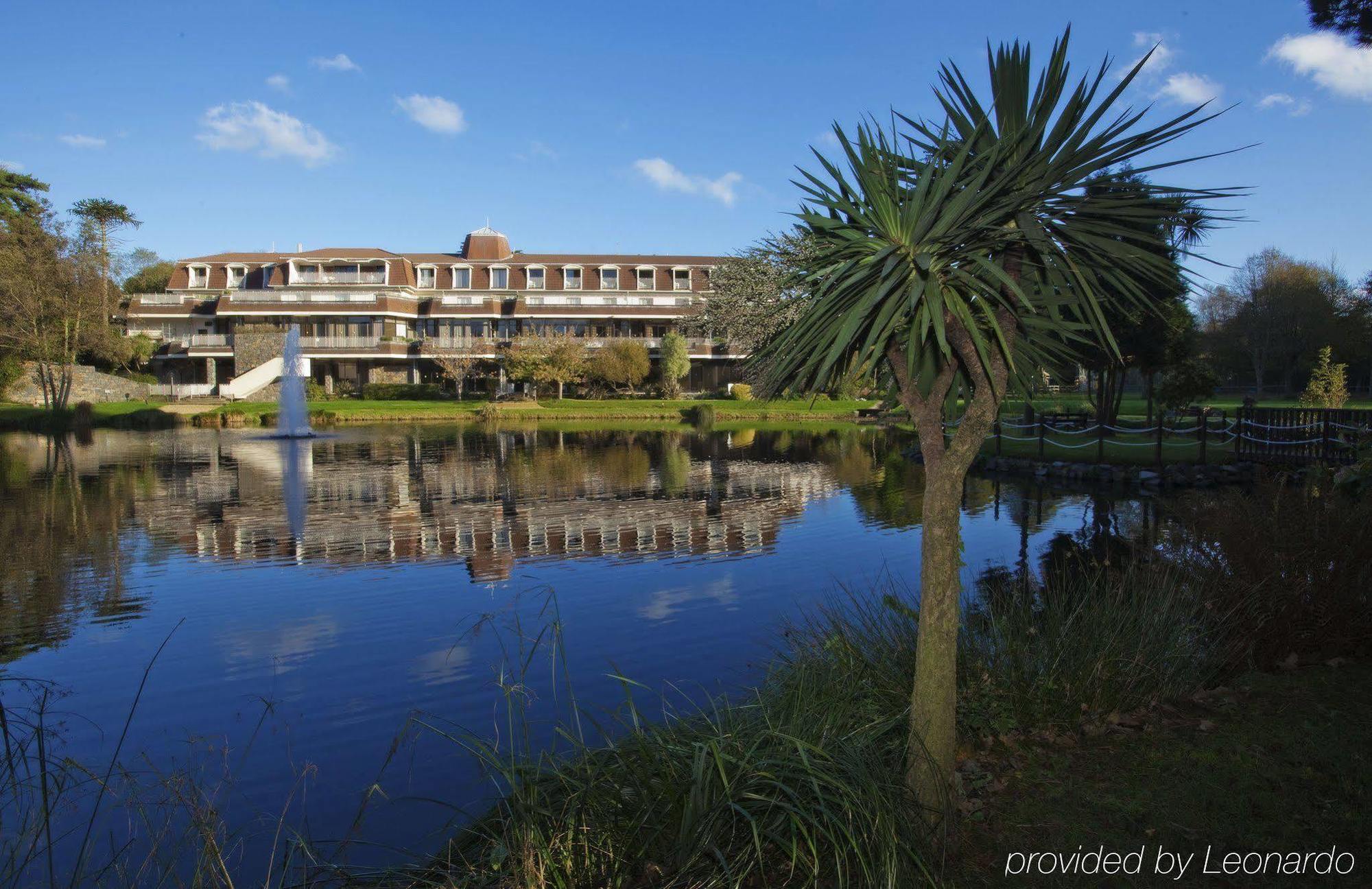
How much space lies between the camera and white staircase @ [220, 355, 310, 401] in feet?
176

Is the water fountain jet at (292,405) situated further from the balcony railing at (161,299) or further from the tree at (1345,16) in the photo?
the tree at (1345,16)

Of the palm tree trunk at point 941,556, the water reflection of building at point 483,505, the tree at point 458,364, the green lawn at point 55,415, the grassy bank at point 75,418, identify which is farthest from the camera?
the tree at point 458,364

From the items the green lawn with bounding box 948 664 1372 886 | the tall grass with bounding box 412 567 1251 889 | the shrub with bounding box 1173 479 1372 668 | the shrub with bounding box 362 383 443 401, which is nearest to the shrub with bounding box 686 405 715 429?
the shrub with bounding box 362 383 443 401

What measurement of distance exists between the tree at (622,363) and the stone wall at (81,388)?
2895 centimetres

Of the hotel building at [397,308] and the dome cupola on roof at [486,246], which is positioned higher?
the dome cupola on roof at [486,246]

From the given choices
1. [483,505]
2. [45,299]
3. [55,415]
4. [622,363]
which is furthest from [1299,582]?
[45,299]

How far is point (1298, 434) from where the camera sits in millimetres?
18984

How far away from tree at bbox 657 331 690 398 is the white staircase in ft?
73.2

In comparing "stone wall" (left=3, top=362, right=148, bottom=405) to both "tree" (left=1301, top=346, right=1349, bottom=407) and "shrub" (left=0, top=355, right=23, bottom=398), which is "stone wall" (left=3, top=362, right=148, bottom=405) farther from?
"tree" (left=1301, top=346, right=1349, bottom=407)

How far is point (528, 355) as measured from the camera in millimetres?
53312

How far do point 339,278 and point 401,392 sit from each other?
11.5 metres

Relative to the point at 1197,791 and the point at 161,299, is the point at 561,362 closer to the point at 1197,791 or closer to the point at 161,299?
the point at 161,299

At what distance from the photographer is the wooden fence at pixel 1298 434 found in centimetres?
1694

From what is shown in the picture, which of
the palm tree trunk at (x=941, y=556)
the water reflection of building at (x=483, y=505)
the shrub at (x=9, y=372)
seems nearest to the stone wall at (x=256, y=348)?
the shrub at (x=9, y=372)
